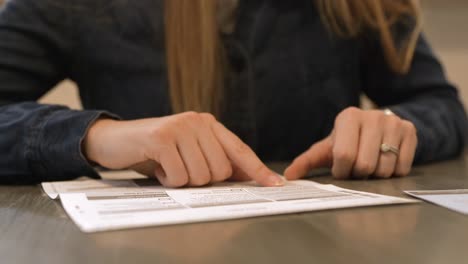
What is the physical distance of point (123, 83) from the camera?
940mm

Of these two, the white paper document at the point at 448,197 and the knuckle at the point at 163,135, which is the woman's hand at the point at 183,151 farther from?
the white paper document at the point at 448,197

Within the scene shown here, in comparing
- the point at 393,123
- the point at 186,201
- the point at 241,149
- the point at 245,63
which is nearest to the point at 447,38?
the point at 245,63

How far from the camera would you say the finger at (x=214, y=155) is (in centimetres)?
54

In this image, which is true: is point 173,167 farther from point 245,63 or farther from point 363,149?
point 245,63

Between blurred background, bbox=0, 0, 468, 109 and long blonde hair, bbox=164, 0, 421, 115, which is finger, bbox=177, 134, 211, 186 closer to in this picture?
long blonde hair, bbox=164, 0, 421, 115

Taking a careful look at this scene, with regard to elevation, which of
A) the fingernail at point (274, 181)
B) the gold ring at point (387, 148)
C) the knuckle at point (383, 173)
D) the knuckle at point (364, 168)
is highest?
the gold ring at point (387, 148)

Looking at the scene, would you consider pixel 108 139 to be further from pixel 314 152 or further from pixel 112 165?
pixel 314 152

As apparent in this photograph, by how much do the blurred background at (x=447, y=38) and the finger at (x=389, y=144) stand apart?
3.91 feet

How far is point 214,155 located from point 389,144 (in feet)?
0.70

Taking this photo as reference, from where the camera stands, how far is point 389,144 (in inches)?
24.5

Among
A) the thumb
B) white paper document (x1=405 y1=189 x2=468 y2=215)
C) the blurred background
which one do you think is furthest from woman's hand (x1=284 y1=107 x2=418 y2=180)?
the blurred background

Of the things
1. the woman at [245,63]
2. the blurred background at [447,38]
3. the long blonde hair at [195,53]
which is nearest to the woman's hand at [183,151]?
the woman at [245,63]

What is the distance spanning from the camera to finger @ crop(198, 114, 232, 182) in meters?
0.54

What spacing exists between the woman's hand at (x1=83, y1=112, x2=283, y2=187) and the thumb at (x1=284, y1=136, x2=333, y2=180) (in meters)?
0.07
